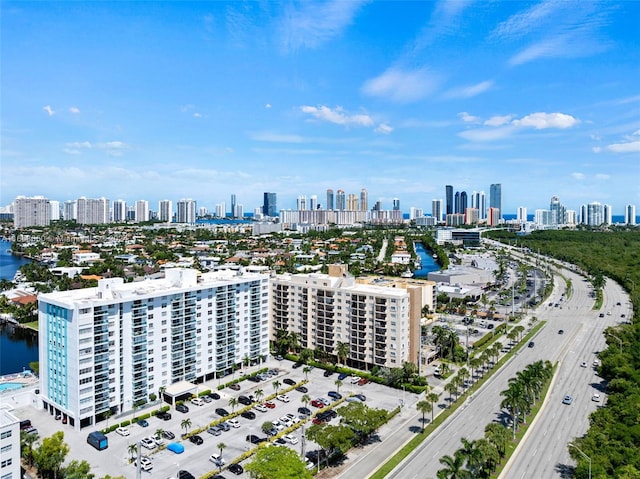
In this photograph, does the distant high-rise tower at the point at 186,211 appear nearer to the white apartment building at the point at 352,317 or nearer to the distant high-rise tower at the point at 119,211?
the distant high-rise tower at the point at 119,211

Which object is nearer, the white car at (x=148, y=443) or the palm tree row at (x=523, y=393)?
the white car at (x=148, y=443)

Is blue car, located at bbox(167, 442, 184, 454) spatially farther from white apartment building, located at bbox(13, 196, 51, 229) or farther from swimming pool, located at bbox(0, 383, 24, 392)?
white apartment building, located at bbox(13, 196, 51, 229)

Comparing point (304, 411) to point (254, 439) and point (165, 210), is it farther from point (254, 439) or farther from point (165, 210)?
point (165, 210)

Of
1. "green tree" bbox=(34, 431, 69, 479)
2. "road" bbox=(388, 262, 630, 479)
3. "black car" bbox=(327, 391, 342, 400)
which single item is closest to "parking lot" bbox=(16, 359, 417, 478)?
"black car" bbox=(327, 391, 342, 400)

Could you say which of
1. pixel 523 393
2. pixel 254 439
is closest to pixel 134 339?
pixel 254 439

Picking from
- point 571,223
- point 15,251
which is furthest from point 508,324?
point 571,223

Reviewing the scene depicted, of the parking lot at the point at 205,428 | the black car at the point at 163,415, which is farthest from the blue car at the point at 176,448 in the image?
the black car at the point at 163,415
